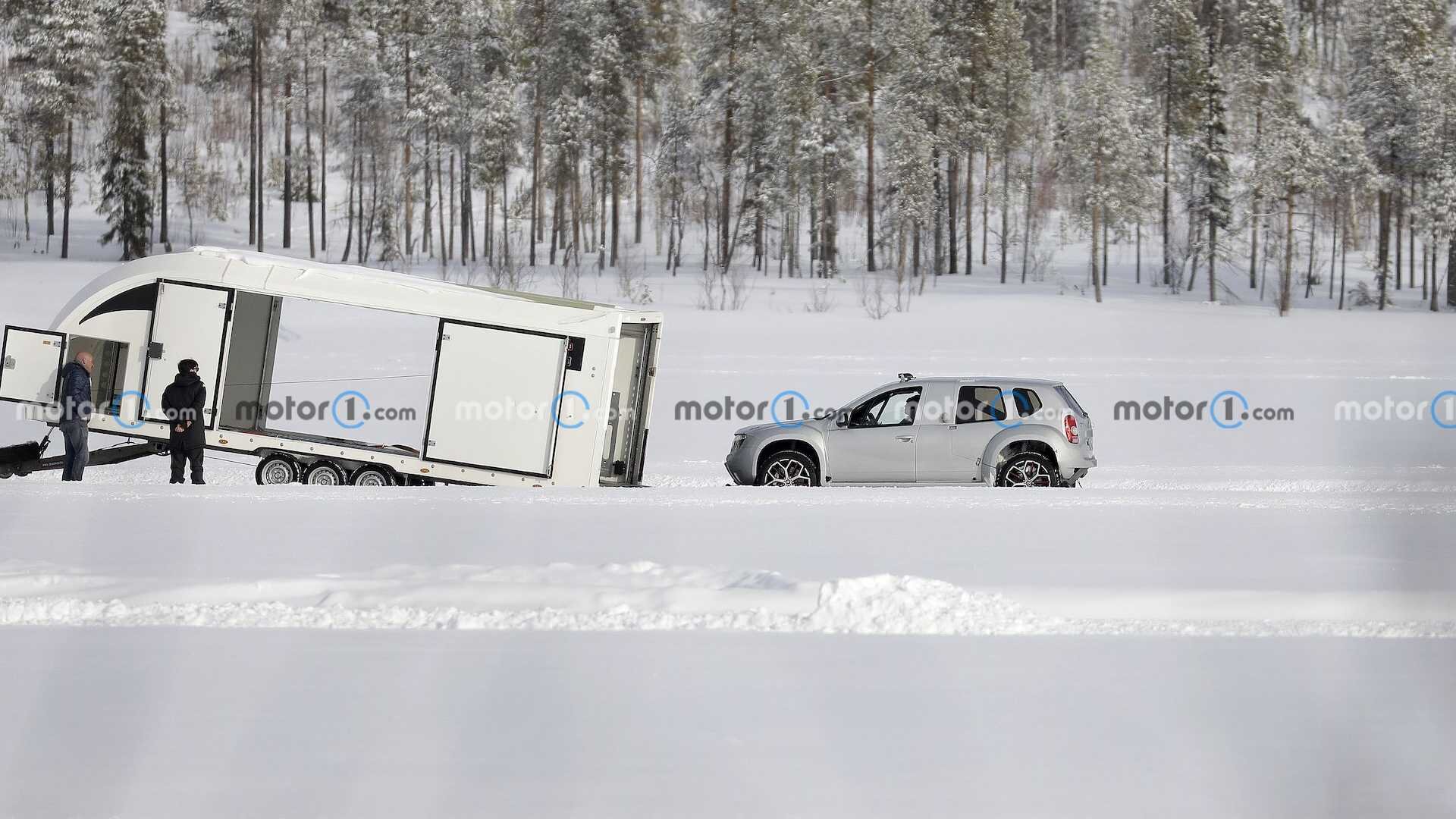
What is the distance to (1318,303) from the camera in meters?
56.1

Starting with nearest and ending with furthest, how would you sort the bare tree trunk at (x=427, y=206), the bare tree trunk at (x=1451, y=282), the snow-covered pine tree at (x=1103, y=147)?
the snow-covered pine tree at (x=1103, y=147), the bare tree trunk at (x=1451, y=282), the bare tree trunk at (x=427, y=206)

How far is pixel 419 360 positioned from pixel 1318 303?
42942mm

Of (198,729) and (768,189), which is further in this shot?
(768,189)

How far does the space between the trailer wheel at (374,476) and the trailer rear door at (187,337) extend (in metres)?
1.80

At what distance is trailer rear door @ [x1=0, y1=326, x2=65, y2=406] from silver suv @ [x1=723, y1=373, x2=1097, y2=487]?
8.74 m

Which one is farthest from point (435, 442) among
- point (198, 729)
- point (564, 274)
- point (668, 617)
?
point (564, 274)

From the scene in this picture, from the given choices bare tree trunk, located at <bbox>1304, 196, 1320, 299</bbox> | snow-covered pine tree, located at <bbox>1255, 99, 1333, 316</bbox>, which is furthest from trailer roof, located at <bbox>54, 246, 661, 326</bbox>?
bare tree trunk, located at <bbox>1304, 196, 1320, 299</bbox>

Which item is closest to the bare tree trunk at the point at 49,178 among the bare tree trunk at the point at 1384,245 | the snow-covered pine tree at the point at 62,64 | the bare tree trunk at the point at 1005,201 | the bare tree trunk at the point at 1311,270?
the snow-covered pine tree at the point at 62,64

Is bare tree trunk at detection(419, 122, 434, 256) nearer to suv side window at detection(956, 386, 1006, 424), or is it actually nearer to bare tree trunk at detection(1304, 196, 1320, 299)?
bare tree trunk at detection(1304, 196, 1320, 299)

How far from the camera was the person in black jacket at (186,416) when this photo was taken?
14.6 meters

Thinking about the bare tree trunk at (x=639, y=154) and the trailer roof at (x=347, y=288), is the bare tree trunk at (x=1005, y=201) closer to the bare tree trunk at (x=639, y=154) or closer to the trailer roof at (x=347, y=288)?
the bare tree trunk at (x=639, y=154)

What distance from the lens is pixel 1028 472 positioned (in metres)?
15.2

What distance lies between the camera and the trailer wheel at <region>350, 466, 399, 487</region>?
1539cm

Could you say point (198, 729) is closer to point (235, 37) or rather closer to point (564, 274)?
point (564, 274)
